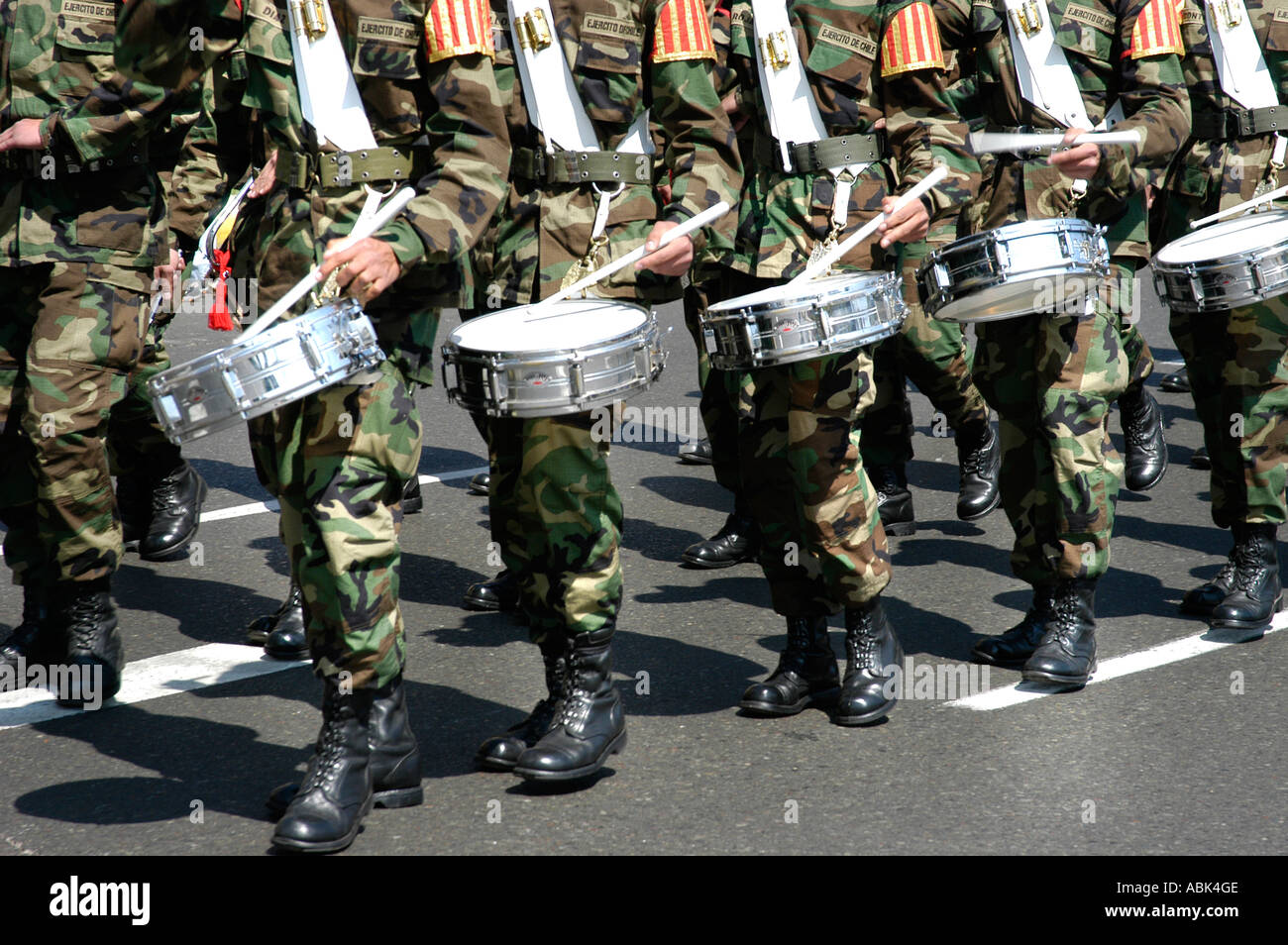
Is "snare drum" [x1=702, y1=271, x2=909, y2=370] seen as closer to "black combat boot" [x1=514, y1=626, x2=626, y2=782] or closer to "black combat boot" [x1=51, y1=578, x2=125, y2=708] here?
"black combat boot" [x1=514, y1=626, x2=626, y2=782]

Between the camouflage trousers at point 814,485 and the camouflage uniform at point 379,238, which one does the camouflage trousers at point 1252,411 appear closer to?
the camouflage trousers at point 814,485

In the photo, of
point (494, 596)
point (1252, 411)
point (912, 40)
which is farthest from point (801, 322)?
point (1252, 411)

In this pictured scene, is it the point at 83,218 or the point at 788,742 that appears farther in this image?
the point at 83,218

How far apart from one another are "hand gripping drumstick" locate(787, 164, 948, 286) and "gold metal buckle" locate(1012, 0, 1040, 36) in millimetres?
652

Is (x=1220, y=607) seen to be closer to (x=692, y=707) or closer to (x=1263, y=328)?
(x=1263, y=328)

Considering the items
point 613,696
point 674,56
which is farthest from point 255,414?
point 674,56

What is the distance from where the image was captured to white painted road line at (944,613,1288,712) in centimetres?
A: 459

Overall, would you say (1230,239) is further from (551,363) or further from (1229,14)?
(551,363)

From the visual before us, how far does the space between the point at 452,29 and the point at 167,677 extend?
2.37 meters

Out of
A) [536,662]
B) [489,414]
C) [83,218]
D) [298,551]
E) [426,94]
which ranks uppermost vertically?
[426,94]

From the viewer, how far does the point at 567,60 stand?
4199 mm

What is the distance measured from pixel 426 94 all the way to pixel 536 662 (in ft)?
6.47

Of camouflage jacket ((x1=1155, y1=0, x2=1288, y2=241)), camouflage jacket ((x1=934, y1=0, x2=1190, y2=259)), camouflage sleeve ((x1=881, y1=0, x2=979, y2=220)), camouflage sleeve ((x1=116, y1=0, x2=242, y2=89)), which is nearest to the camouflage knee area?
camouflage sleeve ((x1=116, y1=0, x2=242, y2=89))

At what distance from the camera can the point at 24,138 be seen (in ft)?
14.9
